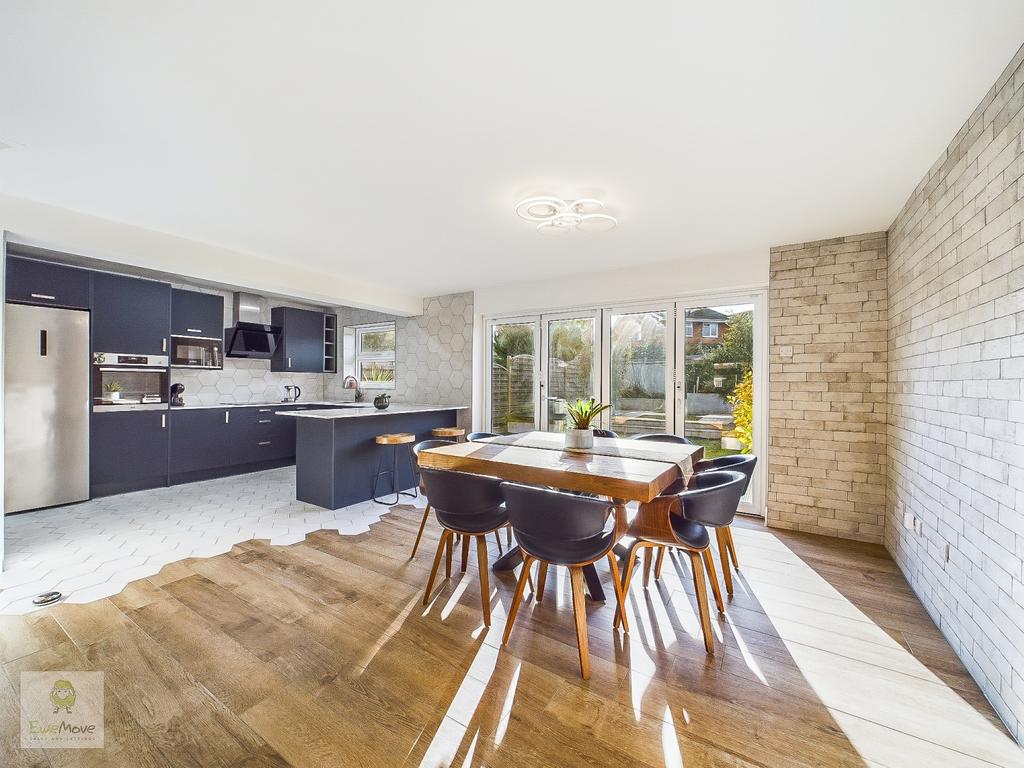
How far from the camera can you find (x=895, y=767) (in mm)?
1380

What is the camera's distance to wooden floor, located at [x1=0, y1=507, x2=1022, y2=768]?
1445 mm

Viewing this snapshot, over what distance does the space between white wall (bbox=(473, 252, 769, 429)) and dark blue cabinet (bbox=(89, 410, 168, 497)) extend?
3444 millimetres

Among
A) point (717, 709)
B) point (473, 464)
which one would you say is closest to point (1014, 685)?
point (717, 709)

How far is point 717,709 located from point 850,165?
8.88ft

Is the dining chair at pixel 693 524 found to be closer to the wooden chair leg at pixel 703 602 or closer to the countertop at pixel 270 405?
the wooden chair leg at pixel 703 602

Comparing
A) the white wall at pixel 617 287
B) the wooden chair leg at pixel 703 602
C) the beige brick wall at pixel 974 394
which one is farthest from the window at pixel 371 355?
the beige brick wall at pixel 974 394

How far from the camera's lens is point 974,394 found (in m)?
1.85

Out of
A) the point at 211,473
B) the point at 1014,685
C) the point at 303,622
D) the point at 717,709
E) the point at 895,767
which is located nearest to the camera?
the point at 895,767

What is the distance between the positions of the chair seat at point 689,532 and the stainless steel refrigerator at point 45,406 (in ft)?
17.1

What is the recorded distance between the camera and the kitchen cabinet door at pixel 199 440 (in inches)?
190

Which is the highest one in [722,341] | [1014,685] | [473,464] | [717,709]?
[722,341]

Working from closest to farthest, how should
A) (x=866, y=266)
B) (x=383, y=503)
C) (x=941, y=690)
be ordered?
(x=941, y=690)
(x=866, y=266)
(x=383, y=503)

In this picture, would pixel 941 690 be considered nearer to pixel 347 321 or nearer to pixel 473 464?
pixel 473 464

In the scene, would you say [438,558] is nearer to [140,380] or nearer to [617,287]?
[617,287]
